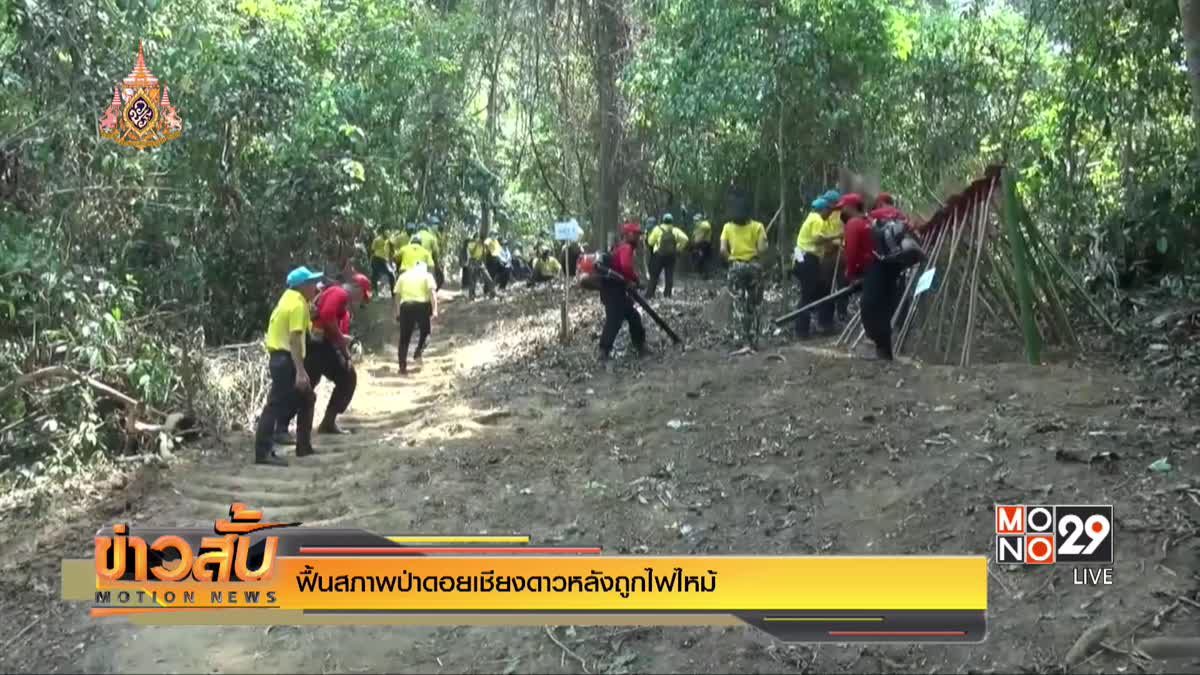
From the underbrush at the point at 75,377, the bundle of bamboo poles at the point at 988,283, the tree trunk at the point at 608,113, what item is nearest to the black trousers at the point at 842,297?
the bundle of bamboo poles at the point at 988,283

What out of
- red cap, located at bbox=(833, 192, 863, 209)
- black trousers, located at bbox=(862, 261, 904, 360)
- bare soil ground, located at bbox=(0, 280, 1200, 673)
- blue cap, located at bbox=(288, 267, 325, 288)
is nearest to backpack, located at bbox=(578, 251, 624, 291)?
bare soil ground, located at bbox=(0, 280, 1200, 673)

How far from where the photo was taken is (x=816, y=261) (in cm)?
1122

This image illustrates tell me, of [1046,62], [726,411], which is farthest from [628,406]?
[1046,62]

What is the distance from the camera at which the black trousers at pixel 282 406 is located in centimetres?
844

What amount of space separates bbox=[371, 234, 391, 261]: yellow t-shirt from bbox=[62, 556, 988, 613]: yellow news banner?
1245 centimetres

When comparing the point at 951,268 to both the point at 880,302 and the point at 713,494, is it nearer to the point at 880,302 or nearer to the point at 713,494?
the point at 880,302

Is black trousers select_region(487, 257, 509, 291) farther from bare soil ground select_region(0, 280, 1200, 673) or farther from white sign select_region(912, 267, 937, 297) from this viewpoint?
white sign select_region(912, 267, 937, 297)

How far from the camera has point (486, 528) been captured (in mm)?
6668

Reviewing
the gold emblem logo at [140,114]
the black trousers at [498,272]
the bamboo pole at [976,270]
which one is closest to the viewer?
the bamboo pole at [976,270]

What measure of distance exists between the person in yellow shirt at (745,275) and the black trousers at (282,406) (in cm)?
413

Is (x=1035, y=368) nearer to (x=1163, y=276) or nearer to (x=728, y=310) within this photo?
(x=1163, y=276)

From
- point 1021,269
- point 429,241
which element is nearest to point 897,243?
point 1021,269

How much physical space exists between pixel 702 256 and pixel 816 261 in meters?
8.30

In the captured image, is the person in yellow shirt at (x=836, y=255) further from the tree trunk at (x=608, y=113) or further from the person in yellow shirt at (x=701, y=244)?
the person in yellow shirt at (x=701, y=244)
